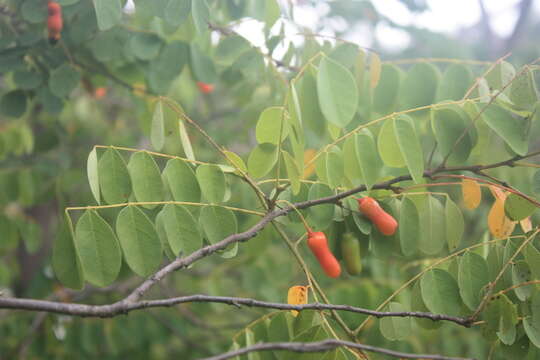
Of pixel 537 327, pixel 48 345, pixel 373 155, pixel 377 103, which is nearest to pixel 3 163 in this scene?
pixel 48 345

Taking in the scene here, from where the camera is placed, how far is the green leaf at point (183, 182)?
1449mm

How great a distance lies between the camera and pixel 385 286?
8.30 ft

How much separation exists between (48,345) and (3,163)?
111 cm

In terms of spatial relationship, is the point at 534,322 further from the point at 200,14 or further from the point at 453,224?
the point at 200,14

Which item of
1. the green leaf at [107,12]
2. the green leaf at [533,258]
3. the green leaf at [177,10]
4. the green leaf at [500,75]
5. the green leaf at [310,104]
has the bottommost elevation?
the green leaf at [533,258]

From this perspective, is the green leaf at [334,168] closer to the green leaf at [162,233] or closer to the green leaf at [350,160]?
the green leaf at [350,160]

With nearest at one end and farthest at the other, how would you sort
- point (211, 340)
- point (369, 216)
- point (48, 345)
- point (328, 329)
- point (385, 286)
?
point (328, 329) → point (369, 216) → point (385, 286) → point (48, 345) → point (211, 340)

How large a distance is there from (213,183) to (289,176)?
226mm

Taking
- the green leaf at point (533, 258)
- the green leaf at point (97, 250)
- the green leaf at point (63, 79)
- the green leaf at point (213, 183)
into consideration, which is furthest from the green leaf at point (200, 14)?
the green leaf at point (533, 258)

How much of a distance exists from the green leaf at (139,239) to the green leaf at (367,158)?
609mm

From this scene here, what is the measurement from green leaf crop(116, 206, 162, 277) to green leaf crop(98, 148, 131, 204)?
48mm

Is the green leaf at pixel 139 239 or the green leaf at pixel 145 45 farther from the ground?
the green leaf at pixel 145 45

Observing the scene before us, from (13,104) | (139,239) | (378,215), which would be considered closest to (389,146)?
(378,215)

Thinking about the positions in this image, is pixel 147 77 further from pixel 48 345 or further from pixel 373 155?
pixel 48 345
